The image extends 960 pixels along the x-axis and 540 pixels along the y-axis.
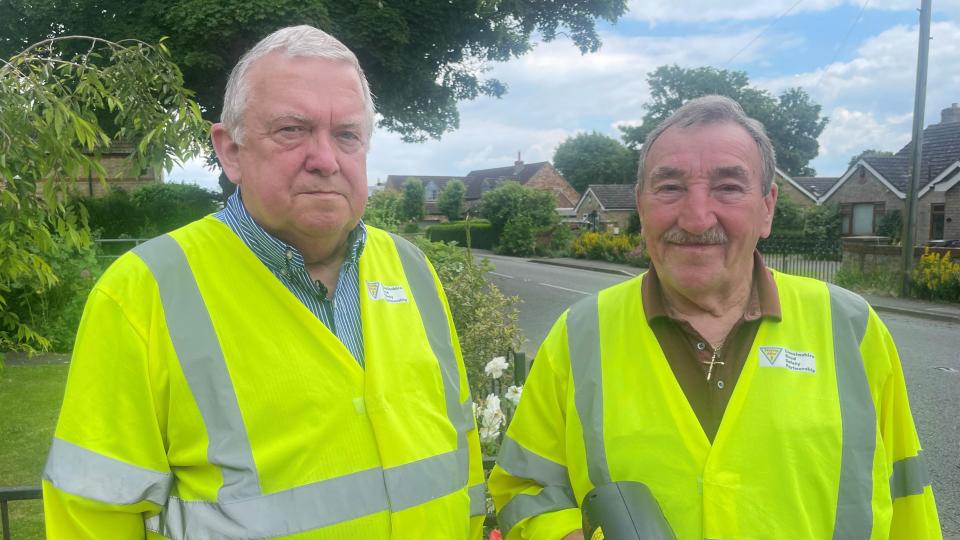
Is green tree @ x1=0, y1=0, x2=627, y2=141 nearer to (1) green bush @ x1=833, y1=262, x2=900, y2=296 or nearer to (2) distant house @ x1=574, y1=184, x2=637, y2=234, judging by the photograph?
(1) green bush @ x1=833, y1=262, x2=900, y2=296

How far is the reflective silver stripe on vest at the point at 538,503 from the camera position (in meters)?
2.01

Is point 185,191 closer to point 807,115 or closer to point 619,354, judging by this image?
point 619,354

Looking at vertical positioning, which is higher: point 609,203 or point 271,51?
point 609,203

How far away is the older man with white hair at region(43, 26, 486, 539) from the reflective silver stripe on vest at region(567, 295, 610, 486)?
0.36 meters

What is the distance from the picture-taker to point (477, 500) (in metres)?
2.21

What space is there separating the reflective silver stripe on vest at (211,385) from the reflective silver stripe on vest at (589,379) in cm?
85

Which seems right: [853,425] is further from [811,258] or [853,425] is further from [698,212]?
[811,258]

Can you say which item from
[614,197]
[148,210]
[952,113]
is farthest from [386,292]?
[614,197]

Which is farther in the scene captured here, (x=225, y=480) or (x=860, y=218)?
(x=860, y=218)

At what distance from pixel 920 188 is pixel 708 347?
3272cm

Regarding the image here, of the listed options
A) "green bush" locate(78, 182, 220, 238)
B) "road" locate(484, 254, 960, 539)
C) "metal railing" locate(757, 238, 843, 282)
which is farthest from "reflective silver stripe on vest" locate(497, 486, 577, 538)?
"green bush" locate(78, 182, 220, 238)

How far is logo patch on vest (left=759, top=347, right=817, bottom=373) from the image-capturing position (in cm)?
190

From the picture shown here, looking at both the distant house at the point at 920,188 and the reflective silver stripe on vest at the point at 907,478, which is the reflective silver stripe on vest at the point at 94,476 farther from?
the distant house at the point at 920,188

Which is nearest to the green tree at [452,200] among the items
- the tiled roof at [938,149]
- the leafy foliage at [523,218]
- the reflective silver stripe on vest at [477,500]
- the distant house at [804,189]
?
the leafy foliage at [523,218]
